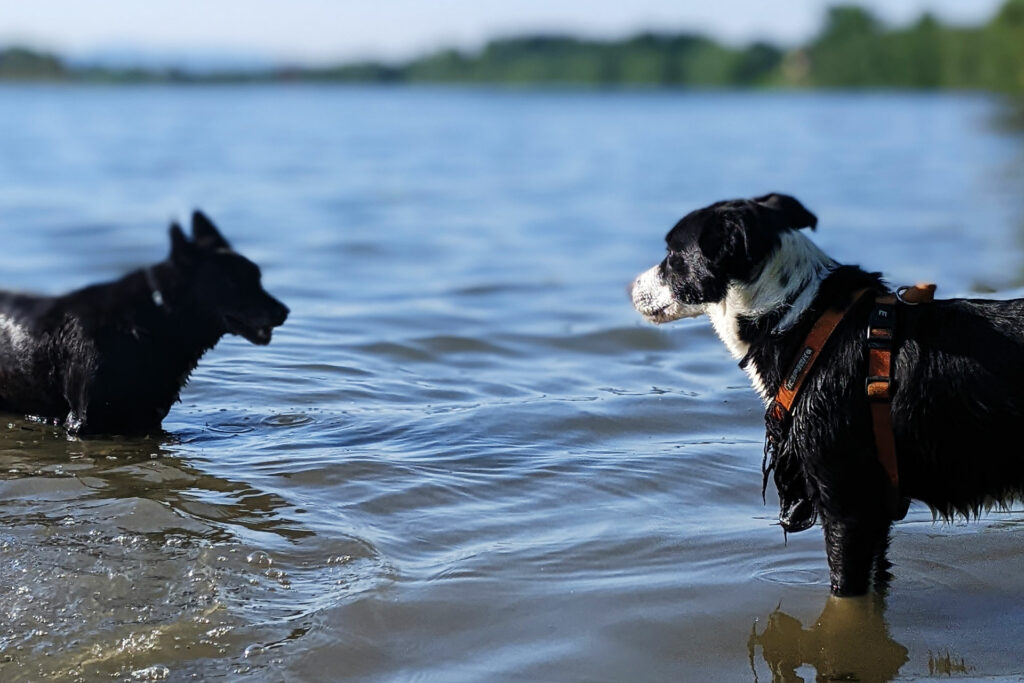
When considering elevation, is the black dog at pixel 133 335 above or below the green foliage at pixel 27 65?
below

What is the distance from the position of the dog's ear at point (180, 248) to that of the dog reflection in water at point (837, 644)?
13.5 feet

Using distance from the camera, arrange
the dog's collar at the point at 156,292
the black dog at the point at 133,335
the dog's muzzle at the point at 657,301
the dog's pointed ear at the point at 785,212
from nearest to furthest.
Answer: the dog's pointed ear at the point at 785,212, the dog's muzzle at the point at 657,301, the black dog at the point at 133,335, the dog's collar at the point at 156,292

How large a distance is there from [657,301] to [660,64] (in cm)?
15491

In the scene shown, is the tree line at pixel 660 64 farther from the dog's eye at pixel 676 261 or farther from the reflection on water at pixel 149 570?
the reflection on water at pixel 149 570

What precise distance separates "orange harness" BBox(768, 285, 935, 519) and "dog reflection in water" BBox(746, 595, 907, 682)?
0.47 metres

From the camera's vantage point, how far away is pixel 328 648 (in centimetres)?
471

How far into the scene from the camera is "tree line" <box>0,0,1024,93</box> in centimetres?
12744

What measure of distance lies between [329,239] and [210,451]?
11152mm

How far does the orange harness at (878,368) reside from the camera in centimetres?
489

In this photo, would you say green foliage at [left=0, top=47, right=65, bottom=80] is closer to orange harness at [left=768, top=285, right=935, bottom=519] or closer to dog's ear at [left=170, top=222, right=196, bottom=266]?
dog's ear at [left=170, top=222, right=196, bottom=266]

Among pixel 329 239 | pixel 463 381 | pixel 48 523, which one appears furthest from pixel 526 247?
pixel 48 523

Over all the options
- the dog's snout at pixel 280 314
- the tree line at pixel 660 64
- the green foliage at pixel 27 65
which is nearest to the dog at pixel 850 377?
the dog's snout at pixel 280 314

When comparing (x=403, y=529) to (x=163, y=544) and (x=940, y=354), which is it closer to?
(x=163, y=544)

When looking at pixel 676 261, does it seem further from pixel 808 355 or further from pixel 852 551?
pixel 852 551
